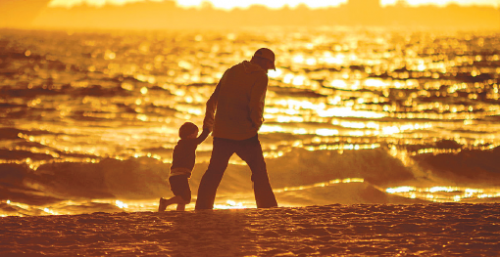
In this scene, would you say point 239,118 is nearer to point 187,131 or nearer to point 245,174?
point 187,131

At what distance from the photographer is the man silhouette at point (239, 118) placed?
587 cm

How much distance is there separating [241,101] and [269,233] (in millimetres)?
1477

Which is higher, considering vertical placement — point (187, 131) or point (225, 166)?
point (187, 131)

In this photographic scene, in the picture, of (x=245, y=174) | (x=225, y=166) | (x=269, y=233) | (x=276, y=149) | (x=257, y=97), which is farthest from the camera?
(x=276, y=149)

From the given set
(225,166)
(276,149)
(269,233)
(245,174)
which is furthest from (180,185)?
(276,149)

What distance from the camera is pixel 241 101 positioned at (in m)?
5.93

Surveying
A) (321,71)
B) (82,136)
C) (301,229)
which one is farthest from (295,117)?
(321,71)

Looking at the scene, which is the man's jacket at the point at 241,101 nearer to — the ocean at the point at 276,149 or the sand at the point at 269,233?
the sand at the point at 269,233

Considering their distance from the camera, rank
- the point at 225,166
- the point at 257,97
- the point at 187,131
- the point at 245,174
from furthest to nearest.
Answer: the point at 245,174 < the point at 187,131 < the point at 225,166 < the point at 257,97

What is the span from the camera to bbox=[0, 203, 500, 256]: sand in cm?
447

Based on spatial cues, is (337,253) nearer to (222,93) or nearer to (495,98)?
(222,93)

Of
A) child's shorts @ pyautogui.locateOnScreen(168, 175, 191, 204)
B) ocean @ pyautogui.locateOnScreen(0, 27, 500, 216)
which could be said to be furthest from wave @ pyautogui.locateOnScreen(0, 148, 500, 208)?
child's shorts @ pyautogui.locateOnScreen(168, 175, 191, 204)

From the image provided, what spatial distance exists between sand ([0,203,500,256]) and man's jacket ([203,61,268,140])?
0.76 m

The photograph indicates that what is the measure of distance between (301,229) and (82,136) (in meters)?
11.0
